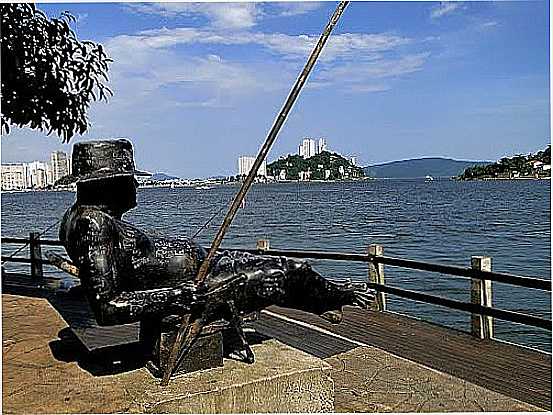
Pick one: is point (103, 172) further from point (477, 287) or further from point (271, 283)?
point (477, 287)

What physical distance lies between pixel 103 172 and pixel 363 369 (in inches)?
118

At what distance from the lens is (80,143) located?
358 centimetres

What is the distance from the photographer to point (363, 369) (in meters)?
5.59

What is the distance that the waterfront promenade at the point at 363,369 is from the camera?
416 cm

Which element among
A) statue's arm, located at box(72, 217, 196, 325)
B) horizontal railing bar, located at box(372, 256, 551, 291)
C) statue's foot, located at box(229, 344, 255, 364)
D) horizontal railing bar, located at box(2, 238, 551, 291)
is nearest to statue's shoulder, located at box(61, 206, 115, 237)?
statue's arm, located at box(72, 217, 196, 325)

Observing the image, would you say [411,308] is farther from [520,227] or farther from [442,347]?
[520,227]

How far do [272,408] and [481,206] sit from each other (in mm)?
57913

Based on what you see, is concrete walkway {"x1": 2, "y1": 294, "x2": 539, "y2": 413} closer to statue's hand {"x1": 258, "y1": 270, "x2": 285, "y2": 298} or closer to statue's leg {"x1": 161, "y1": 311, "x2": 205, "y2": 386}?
statue's leg {"x1": 161, "y1": 311, "x2": 205, "y2": 386}

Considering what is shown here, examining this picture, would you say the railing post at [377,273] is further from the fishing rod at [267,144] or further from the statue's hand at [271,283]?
the fishing rod at [267,144]

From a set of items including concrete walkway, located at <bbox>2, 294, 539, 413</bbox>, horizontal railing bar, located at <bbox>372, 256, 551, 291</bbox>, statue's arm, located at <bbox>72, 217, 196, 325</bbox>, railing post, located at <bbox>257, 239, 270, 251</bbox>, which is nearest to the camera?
statue's arm, located at <bbox>72, 217, 196, 325</bbox>

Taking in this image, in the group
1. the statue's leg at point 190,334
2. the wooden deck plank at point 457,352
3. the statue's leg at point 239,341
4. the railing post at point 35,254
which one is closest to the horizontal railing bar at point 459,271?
the wooden deck plank at point 457,352

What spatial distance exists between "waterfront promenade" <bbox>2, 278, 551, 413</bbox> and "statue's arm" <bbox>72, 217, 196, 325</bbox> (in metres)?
0.48

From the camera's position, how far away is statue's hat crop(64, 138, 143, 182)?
353 cm

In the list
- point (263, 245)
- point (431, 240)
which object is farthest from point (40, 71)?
point (431, 240)
